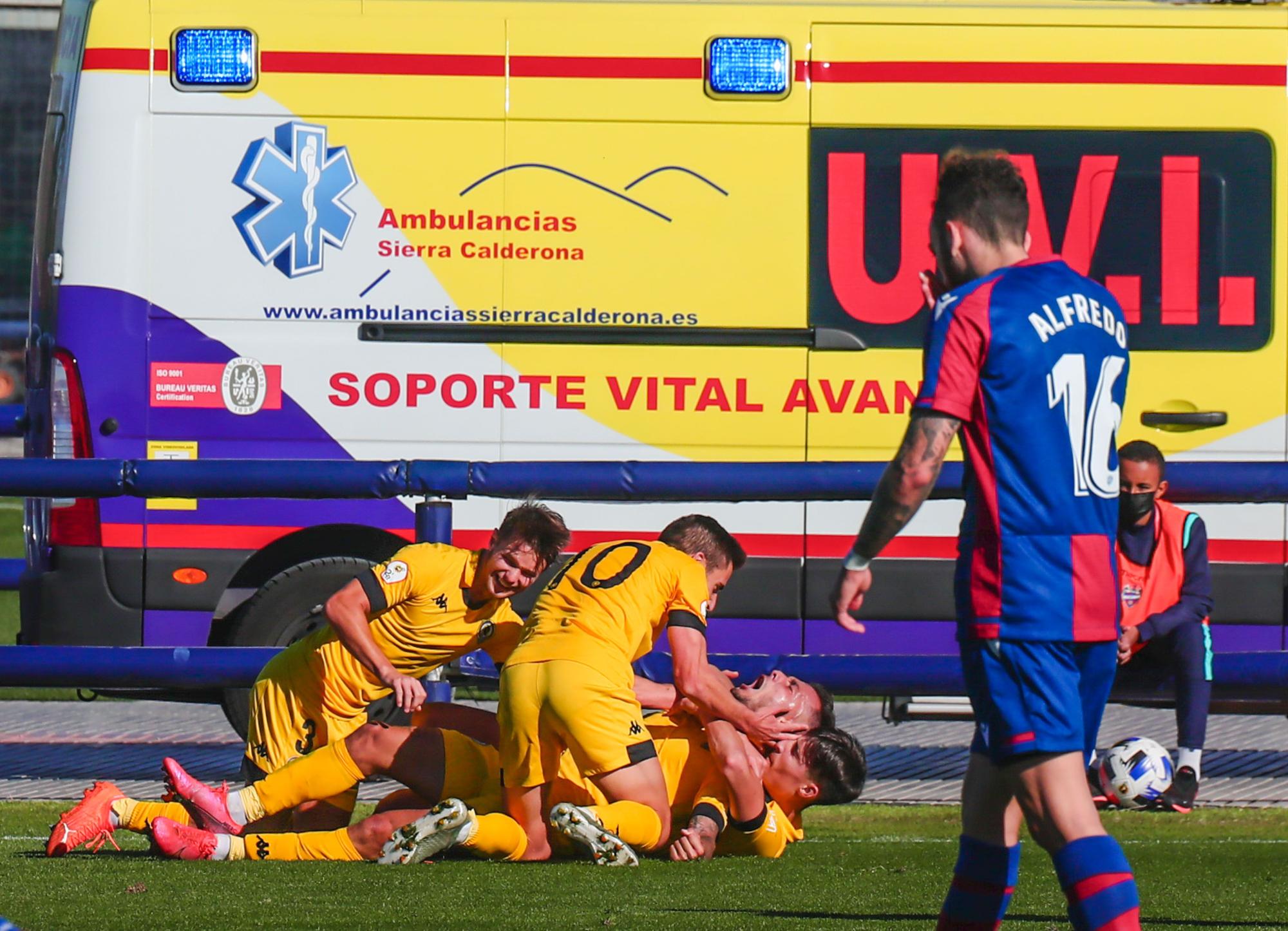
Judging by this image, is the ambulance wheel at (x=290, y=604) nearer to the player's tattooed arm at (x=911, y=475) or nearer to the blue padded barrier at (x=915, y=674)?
the blue padded barrier at (x=915, y=674)

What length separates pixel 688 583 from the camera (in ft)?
17.7

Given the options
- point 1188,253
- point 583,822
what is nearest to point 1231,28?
point 1188,253

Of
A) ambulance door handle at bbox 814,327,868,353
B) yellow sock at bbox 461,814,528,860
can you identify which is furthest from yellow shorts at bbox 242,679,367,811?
ambulance door handle at bbox 814,327,868,353

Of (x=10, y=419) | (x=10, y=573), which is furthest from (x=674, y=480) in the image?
(x=10, y=419)

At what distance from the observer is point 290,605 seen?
7031mm

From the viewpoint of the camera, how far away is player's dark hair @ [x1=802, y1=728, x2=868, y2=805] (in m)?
5.48

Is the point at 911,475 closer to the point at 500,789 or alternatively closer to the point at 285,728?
the point at 500,789

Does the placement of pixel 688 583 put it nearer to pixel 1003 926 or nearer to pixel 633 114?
pixel 1003 926

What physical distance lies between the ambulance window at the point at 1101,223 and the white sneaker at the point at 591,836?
257 cm

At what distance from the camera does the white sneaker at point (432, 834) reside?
4.99 metres

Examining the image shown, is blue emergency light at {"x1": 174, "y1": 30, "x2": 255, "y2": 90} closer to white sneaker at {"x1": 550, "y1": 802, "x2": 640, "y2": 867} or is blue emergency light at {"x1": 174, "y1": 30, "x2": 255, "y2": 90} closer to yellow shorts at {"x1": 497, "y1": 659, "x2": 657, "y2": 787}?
yellow shorts at {"x1": 497, "y1": 659, "x2": 657, "y2": 787}

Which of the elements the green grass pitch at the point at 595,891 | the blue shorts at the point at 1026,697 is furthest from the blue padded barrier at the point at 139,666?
the blue shorts at the point at 1026,697

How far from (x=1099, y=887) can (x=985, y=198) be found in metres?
1.26

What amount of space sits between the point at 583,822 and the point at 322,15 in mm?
3479
